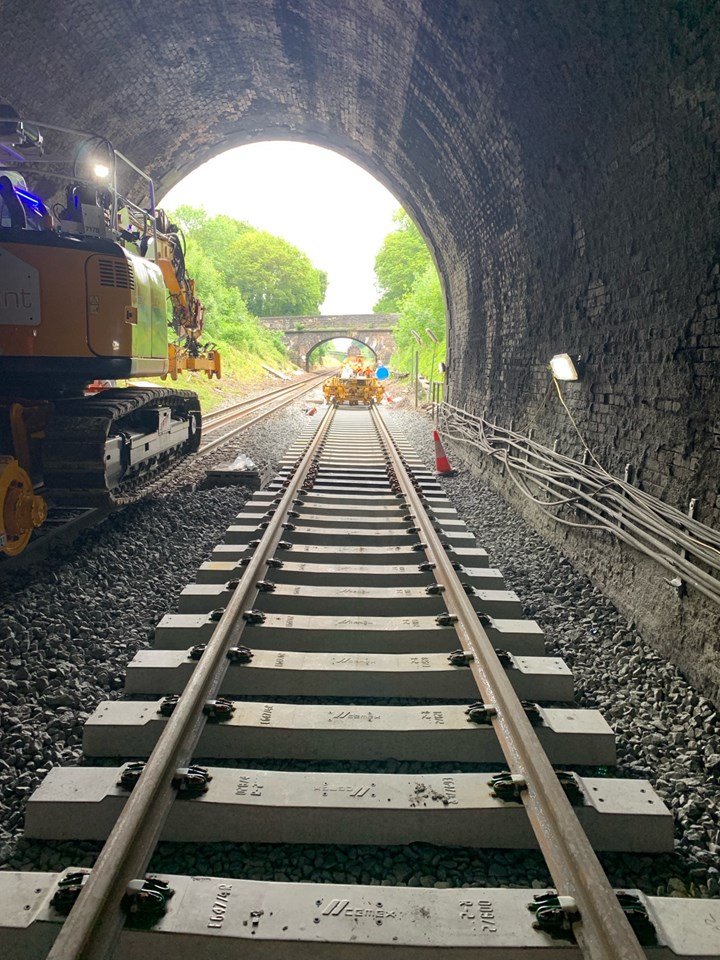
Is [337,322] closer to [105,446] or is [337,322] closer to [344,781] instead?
[105,446]

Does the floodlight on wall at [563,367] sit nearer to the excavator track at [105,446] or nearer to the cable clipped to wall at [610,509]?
the cable clipped to wall at [610,509]

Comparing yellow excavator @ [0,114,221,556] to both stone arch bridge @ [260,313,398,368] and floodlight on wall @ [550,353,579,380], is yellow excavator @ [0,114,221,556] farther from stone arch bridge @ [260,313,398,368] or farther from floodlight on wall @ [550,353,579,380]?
stone arch bridge @ [260,313,398,368]

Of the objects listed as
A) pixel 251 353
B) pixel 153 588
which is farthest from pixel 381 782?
pixel 251 353

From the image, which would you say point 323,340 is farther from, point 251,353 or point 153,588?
point 153,588

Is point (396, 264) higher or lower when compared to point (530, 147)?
higher

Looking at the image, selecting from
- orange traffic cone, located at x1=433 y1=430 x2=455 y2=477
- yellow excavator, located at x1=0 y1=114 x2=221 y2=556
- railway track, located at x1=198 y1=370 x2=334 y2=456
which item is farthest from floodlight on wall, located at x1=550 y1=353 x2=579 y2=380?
railway track, located at x1=198 y1=370 x2=334 y2=456

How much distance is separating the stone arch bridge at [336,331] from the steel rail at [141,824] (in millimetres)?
46479

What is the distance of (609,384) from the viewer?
5.04 m

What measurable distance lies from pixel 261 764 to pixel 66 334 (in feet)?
13.6

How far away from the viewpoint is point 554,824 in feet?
6.38

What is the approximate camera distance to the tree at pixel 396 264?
48.7 meters

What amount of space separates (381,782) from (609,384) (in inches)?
157

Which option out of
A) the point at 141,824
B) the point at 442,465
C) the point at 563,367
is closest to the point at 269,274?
the point at 442,465

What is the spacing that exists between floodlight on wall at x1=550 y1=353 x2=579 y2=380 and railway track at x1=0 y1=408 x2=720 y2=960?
2.29 metres
